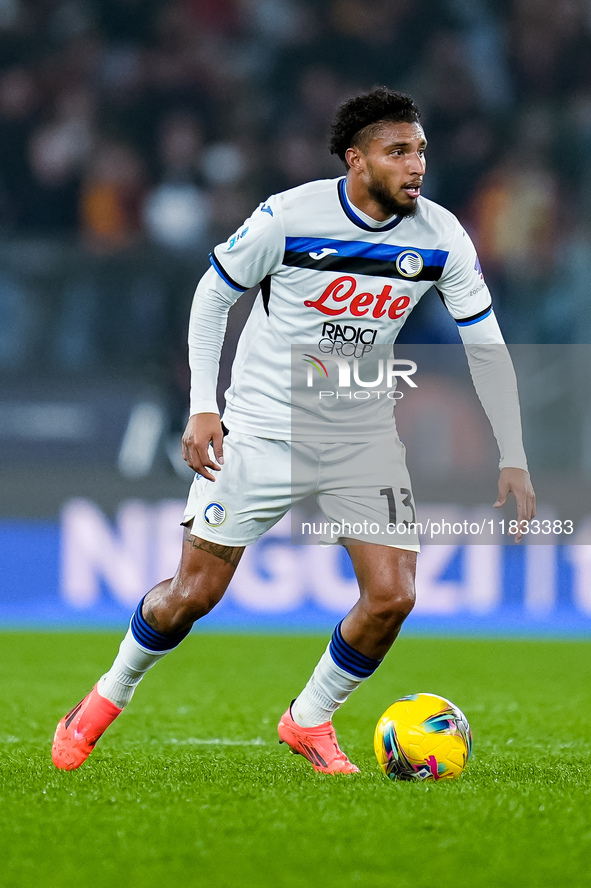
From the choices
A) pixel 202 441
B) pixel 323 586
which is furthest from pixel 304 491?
pixel 323 586

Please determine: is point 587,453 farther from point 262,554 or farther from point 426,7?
point 426,7

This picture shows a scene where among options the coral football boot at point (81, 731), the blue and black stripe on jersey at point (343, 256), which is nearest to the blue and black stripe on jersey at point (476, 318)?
the blue and black stripe on jersey at point (343, 256)

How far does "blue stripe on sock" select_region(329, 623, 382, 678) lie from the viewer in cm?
381

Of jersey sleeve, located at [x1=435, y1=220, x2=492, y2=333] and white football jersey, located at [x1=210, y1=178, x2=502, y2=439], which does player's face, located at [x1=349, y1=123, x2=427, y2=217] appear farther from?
jersey sleeve, located at [x1=435, y1=220, x2=492, y2=333]


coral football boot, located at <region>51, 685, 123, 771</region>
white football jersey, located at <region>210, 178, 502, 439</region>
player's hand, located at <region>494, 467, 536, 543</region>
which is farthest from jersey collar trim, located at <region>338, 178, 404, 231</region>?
coral football boot, located at <region>51, 685, 123, 771</region>

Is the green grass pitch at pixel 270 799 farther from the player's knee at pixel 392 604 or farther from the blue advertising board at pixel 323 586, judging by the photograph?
the blue advertising board at pixel 323 586

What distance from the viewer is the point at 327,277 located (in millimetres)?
3715

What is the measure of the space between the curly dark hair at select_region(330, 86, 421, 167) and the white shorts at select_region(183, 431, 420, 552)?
0.93 meters

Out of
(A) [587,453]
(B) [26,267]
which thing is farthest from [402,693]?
(B) [26,267]

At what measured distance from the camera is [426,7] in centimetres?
1063

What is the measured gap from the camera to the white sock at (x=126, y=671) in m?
3.79

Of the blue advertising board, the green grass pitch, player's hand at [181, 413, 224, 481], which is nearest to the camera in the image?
the green grass pitch

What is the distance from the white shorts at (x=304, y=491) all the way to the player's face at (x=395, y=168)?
76 cm

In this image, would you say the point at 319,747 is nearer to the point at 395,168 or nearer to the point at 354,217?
the point at 354,217
